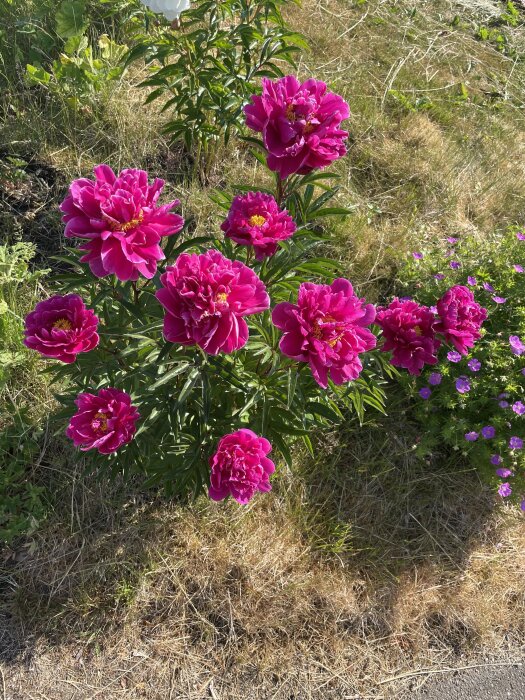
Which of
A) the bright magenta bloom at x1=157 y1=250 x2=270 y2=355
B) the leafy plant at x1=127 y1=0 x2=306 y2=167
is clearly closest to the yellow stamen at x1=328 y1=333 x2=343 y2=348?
the bright magenta bloom at x1=157 y1=250 x2=270 y2=355

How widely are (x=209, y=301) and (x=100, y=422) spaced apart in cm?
51

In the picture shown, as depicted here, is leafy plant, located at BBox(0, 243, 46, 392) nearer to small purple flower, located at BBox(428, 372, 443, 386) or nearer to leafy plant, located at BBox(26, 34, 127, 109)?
leafy plant, located at BBox(26, 34, 127, 109)

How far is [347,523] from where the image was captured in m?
2.44

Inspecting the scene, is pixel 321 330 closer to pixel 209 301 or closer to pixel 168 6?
pixel 209 301

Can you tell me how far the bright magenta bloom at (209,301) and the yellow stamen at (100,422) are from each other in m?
0.39

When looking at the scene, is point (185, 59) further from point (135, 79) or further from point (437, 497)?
point (437, 497)

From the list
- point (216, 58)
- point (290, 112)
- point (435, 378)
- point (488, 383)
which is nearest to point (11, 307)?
point (216, 58)

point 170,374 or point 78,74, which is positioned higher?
point 170,374

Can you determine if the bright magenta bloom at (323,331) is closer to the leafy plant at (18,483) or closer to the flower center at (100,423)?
the flower center at (100,423)

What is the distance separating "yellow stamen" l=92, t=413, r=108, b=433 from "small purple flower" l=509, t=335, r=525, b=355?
1812 millimetres

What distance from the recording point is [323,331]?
1.26 metres

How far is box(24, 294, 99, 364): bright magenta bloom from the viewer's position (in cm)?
133

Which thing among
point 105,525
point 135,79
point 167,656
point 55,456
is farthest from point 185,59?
point 167,656

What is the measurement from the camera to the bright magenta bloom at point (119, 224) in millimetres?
1197
